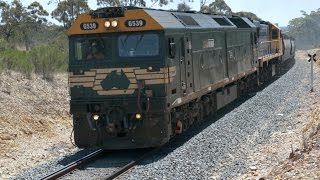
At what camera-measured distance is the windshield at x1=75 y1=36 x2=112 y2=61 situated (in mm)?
12156

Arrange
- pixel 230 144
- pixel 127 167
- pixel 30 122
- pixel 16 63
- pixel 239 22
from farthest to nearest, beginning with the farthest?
pixel 239 22 → pixel 16 63 → pixel 30 122 → pixel 230 144 → pixel 127 167

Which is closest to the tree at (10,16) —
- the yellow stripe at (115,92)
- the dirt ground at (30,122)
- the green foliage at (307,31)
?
the dirt ground at (30,122)

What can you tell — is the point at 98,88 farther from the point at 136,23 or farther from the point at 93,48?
the point at 136,23

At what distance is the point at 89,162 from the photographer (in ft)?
38.7

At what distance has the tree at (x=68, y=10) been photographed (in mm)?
45781

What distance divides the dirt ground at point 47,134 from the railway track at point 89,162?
129 centimetres

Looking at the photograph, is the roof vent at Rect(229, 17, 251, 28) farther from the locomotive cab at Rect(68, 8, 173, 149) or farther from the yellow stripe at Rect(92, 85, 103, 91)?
the yellow stripe at Rect(92, 85, 103, 91)

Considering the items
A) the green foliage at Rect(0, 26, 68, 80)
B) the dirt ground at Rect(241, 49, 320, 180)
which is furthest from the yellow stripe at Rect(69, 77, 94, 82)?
the green foliage at Rect(0, 26, 68, 80)

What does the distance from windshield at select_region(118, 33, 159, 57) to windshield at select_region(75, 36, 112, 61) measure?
0.32 meters

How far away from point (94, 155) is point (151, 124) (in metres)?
1.59

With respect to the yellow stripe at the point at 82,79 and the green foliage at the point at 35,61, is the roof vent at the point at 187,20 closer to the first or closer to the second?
the yellow stripe at the point at 82,79

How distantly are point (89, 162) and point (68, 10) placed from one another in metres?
36.3

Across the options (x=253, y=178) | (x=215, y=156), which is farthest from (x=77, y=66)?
(x=253, y=178)

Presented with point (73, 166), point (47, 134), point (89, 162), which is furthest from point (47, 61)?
point (73, 166)
